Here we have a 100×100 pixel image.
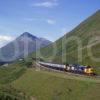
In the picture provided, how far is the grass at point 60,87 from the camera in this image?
81625 mm

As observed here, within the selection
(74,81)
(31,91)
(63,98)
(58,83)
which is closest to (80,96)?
(63,98)

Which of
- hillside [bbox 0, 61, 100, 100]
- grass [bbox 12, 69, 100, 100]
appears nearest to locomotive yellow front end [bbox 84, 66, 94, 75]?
hillside [bbox 0, 61, 100, 100]

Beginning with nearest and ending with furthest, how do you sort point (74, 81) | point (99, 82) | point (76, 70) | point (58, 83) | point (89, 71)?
point (99, 82) → point (74, 81) → point (58, 83) → point (89, 71) → point (76, 70)

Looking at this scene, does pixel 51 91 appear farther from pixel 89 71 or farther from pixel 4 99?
pixel 89 71

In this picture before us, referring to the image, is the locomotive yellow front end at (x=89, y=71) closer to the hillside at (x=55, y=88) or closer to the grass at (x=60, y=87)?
the hillside at (x=55, y=88)

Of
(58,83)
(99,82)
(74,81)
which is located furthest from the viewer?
(58,83)

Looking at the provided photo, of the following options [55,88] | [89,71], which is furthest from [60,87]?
[89,71]

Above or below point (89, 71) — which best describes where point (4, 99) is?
below

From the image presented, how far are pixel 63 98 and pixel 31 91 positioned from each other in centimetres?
2286

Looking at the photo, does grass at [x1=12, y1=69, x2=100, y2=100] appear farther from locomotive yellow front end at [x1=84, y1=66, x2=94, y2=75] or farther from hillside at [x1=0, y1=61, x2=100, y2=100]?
locomotive yellow front end at [x1=84, y1=66, x2=94, y2=75]

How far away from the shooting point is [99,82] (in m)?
86.9

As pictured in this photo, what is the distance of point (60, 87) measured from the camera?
310ft

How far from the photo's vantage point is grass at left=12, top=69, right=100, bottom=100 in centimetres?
8162

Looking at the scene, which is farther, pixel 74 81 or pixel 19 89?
pixel 19 89
